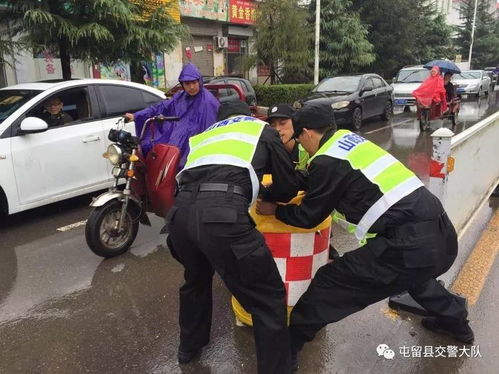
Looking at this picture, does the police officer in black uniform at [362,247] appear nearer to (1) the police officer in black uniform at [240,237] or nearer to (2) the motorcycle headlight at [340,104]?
(1) the police officer in black uniform at [240,237]

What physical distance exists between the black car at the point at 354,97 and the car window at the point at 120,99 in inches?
228

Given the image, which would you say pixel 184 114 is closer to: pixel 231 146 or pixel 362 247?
pixel 231 146

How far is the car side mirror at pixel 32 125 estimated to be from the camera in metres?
4.74

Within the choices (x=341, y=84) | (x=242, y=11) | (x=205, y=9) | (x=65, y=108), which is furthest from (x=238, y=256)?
Result: (x=242, y=11)

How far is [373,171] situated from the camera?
93.2 inches

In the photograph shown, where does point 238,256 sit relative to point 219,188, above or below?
below

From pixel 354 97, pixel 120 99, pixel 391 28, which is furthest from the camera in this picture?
pixel 391 28

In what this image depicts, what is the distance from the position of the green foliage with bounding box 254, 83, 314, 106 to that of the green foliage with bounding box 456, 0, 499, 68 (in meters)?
30.0

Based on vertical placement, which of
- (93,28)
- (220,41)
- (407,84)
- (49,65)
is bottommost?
(407,84)

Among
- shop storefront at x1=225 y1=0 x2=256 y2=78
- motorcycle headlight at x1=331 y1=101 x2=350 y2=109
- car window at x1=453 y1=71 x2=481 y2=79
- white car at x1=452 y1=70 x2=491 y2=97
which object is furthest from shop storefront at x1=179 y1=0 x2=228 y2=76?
car window at x1=453 y1=71 x2=481 y2=79

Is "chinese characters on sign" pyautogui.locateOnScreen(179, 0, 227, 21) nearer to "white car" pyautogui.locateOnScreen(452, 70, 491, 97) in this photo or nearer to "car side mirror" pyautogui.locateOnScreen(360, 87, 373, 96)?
"car side mirror" pyautogui.locateOnScreen(360, 87, 373, 96)

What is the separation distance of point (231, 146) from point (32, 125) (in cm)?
321

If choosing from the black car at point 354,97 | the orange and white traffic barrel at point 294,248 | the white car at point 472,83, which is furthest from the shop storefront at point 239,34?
the orange and white traffic barrel at point 294,248

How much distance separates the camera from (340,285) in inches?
96.3
